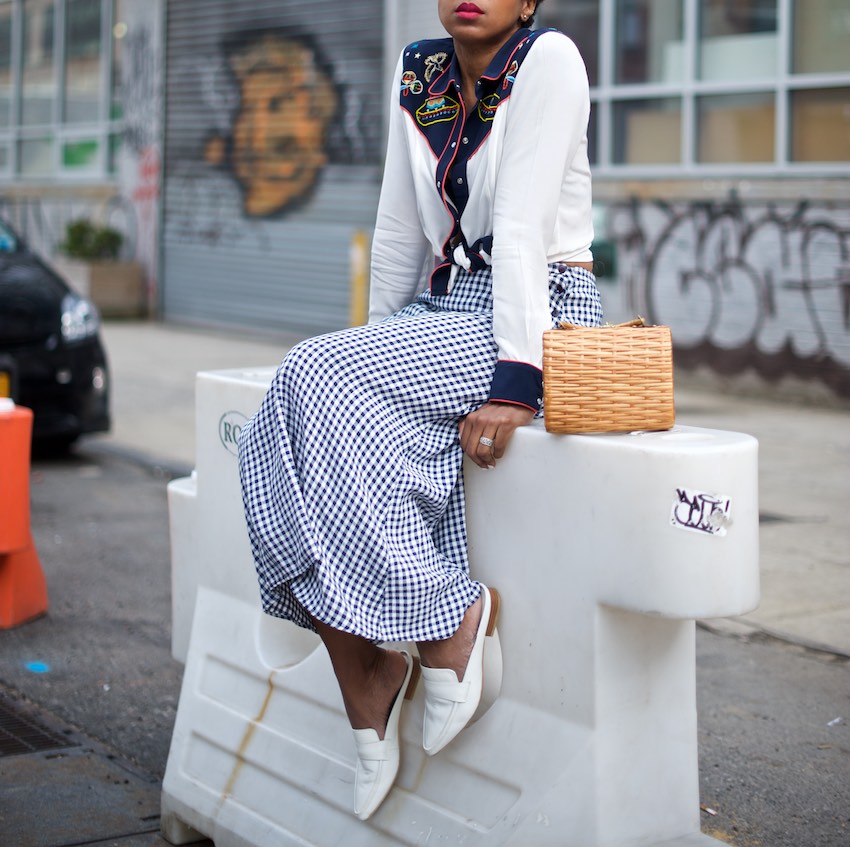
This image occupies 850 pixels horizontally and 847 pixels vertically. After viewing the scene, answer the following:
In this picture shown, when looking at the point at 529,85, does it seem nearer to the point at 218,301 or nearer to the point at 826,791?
the point at 826,791

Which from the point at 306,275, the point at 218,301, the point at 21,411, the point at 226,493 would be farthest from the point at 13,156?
the point at 226,493

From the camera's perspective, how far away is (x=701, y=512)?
2.45 m

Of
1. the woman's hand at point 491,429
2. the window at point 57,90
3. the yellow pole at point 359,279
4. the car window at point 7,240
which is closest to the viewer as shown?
the woman's hand at point 491,429

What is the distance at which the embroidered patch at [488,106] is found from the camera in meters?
2.88

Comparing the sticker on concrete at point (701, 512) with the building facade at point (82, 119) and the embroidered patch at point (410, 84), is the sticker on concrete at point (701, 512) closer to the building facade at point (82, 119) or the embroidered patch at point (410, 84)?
the embroidered patch at point (410, 84)

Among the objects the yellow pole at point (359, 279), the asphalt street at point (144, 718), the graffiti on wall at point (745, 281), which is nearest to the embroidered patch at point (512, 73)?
the asphalt street at point (144, 718)

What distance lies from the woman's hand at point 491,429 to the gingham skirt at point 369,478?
47mm

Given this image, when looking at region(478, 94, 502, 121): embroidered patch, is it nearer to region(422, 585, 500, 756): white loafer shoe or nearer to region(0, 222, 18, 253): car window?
region(422, 585, 500, 756): white loafer shoe

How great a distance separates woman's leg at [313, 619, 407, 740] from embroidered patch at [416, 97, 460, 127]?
3.65ft

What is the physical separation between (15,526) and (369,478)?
2.64 metres

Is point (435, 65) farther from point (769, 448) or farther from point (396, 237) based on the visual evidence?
point (769, 448)

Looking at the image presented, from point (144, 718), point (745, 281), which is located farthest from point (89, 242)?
point (144, 718)

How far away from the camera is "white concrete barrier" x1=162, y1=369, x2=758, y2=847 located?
2.47 meters

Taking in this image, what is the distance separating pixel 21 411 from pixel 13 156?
55.1 feet
